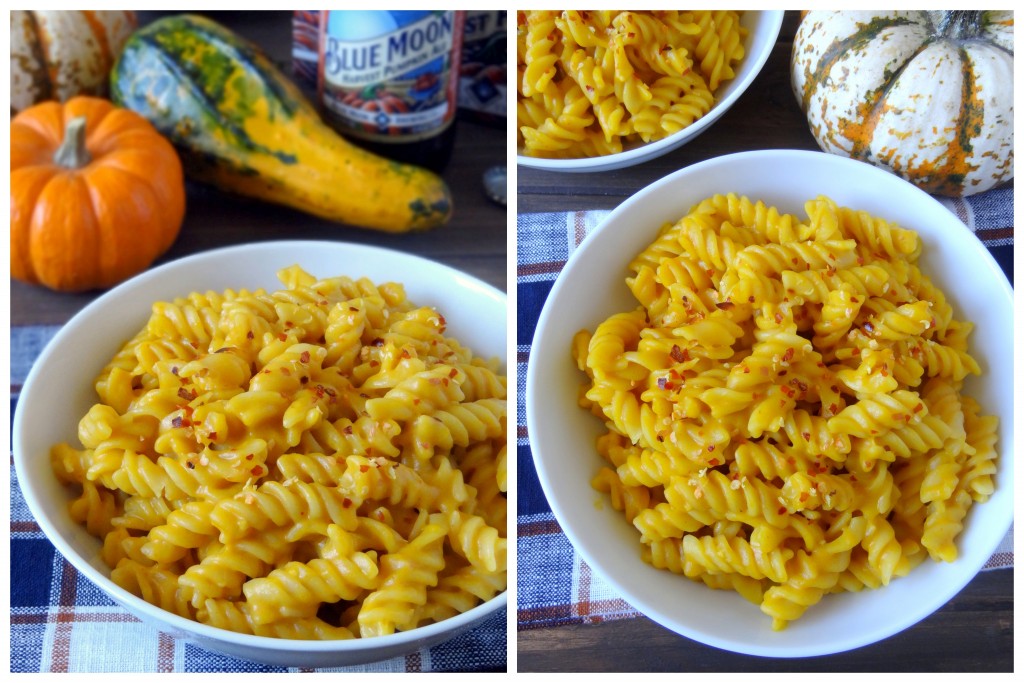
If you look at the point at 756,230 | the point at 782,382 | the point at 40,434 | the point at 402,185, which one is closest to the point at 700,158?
the point at 756,230

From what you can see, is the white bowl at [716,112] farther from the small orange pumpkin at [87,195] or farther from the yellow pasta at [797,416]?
the small orange pumpkin at [87,195]

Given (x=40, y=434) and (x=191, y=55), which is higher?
(x=191, y=55)

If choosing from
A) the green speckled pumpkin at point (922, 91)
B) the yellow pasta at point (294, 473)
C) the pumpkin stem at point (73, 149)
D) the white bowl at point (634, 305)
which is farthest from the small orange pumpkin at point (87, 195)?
the green speckled pumpkin at point (922, 91)

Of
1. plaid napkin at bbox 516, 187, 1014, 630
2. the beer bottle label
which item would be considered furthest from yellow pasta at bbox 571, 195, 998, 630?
the beer bottle label

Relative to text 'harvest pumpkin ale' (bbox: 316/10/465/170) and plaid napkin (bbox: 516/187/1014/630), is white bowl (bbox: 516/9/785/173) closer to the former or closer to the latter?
plaid napkin (bbox: 516/187/1014/630)
